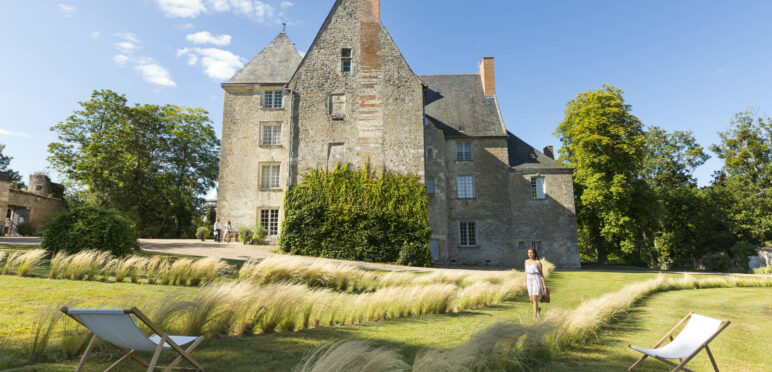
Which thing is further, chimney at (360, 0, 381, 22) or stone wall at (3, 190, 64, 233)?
stone wall at (3, 190, 64, 233)

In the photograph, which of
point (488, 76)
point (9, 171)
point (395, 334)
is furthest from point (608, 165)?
point (9, 171)

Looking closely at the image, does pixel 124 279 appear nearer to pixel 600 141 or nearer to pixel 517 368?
pixel 517 368

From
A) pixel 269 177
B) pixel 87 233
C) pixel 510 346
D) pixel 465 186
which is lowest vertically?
pixel 510 346

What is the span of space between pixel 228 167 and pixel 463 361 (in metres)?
23.1

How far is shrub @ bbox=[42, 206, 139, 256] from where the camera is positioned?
10.5 meters

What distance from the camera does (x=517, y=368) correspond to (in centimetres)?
464

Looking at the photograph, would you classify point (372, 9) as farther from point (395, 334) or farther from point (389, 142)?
point (395, 334)

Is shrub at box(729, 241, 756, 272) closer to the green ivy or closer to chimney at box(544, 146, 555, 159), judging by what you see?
chimney at box(544, 146, 555, 159)

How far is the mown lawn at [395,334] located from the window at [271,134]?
680 inches

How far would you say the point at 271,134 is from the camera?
2491 centimetres

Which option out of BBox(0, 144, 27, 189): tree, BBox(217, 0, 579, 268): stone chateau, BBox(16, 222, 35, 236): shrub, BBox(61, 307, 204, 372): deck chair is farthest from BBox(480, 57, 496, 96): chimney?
BBox(0, 144, 27, 189): tree

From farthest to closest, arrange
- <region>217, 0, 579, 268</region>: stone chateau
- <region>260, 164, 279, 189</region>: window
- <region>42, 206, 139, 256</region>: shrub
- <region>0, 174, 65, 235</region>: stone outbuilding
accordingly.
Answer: <region>260, 164, 279, 189</region>: window → <region>0, 174, 65, 235</region>: stone outbuilding → <region>217, 0, 579, 268</region>: stone chateau → <region>42, 206, 139, 256</region>: shrub

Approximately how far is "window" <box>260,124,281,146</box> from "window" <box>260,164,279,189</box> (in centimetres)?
153

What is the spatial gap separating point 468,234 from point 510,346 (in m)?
22.0
